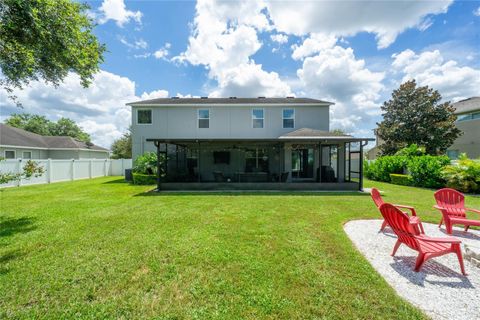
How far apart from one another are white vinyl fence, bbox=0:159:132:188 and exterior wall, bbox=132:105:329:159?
18.3 ft

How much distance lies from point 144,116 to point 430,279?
17.0m

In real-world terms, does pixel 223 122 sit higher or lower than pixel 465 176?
higher

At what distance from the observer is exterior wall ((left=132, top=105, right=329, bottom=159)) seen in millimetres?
15422

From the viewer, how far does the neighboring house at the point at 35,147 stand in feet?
57.8

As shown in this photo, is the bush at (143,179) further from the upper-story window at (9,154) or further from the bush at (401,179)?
the bush at (401,179)

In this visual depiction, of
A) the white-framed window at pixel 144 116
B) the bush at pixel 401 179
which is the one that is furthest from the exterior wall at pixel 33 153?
the bush at pixel 401 179

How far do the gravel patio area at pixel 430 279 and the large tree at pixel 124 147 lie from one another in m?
34.5

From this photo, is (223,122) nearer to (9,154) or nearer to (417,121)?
(9,154)

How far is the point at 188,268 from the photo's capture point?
337 centimetres

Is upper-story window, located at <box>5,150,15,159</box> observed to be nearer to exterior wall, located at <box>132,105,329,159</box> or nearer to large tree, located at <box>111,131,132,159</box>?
exterior wall, located at <box>132,105,329,159</box>

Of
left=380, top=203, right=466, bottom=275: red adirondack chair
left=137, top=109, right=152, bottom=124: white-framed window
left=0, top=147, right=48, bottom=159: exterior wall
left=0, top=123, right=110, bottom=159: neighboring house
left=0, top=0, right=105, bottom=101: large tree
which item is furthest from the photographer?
left=0, top=123, right=110, bottom=159: neighboring house

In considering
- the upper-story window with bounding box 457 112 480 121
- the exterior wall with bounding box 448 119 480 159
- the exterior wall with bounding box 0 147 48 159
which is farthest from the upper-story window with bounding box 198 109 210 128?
the upper-story window with bounding box 457 112 480 121

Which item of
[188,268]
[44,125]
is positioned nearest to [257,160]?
[188,268]

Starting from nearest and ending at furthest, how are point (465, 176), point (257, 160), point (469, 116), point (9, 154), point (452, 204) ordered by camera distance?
point (452, 204) → point (465, 176) → point (257, 160) → point (9, 154) → point (469, 116)
